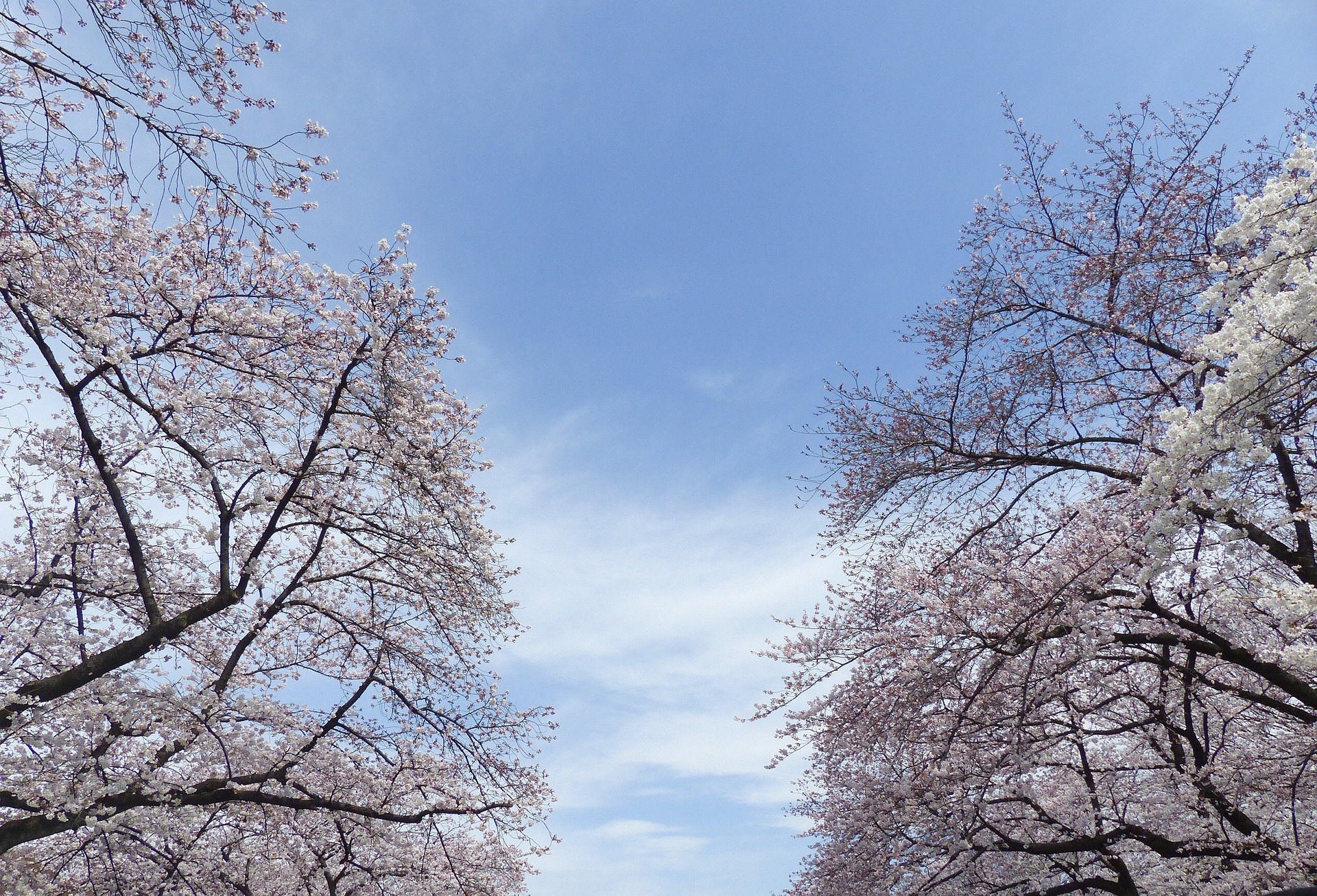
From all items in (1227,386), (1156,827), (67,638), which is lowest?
(1156,827)

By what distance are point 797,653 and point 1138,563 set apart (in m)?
4.19

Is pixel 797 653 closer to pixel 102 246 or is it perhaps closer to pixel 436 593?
pixel 436 593

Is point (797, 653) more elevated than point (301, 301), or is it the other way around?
point (301, 301)

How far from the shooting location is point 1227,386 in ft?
19.3

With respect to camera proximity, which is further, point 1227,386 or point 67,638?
point 67,638

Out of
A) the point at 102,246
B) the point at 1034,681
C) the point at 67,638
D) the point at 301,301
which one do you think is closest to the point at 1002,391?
the point at 1034,681

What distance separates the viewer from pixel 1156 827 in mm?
12211

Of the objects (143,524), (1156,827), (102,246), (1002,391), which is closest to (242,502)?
(143,524)

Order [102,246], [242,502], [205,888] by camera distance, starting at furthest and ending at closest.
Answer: [205,888] → [242,502] → [102,246]

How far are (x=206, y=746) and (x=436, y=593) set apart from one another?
3934 millimetres

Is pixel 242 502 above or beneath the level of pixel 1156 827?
above

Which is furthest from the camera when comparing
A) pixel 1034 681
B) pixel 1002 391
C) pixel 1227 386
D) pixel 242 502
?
pixel 1002 391

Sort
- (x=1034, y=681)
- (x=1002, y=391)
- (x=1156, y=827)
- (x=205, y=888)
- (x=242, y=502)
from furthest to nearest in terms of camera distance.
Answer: (x=205, y=888)
(x=1156, y=827)
(x=1002, y=391)
(x=242, y=502)
(x=1034, y=681)

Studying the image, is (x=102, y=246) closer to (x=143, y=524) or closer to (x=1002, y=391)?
(x=143, y=524)
